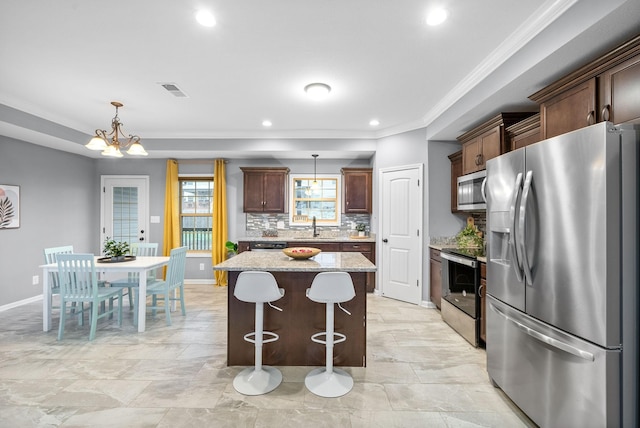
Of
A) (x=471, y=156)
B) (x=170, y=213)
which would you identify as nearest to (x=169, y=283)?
(x=170, y=213)

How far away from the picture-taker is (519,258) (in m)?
1.89

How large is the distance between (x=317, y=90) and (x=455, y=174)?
7.75 ft

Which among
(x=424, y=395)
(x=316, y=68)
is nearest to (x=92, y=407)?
(x=424, y=395)

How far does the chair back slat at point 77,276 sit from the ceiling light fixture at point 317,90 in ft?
9.37

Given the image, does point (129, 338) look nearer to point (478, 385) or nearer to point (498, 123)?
point (478, 385)

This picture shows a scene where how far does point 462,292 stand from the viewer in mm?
3312

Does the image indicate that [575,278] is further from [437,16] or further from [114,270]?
[114,270]

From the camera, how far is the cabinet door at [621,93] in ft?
5.78

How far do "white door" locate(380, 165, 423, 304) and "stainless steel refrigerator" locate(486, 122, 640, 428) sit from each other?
240 cm

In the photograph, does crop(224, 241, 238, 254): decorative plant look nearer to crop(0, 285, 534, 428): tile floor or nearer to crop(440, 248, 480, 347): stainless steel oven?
crop(0, 285, 534, 428): tile floor

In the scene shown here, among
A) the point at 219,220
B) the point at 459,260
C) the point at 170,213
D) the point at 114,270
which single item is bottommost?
the point at 114,270

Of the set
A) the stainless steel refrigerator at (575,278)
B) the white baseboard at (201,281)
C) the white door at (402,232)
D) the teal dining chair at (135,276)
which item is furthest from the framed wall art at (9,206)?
the stainless steel refrigerator at (575,278)

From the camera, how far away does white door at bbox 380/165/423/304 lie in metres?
4.50

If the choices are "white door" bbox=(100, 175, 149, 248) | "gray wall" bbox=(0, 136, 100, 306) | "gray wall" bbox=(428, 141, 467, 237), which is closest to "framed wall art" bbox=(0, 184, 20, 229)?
"gray wall" bbox=(0, 136, 100, 306)
